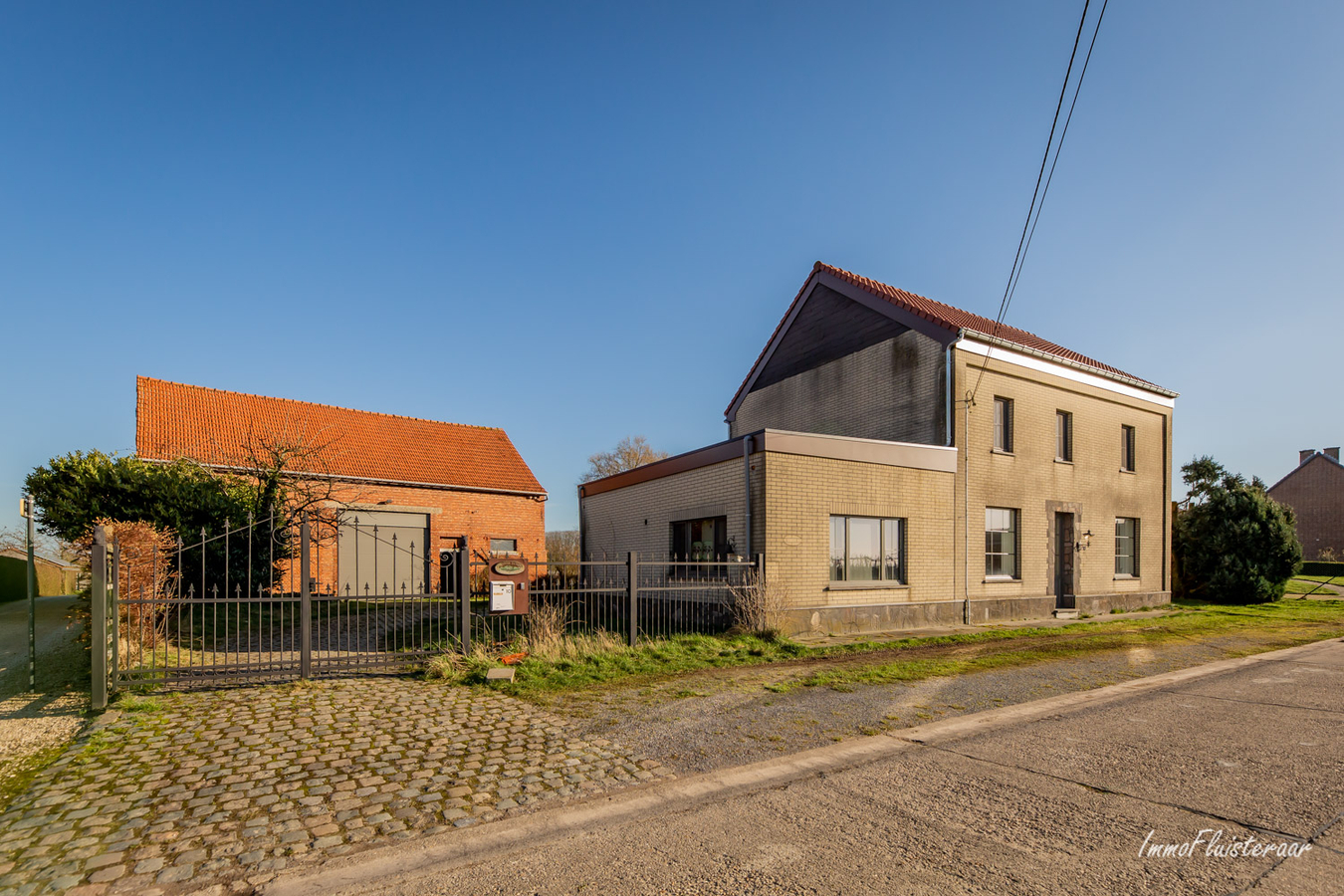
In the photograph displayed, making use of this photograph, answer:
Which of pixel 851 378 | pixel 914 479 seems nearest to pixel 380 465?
pixel 851 378

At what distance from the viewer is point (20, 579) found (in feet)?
93.2

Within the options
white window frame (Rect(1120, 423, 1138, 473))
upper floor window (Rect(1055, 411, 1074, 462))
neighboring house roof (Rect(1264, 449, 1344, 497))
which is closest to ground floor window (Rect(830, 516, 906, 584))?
upper floor window (Rect(1055, 411, 1074, 462))

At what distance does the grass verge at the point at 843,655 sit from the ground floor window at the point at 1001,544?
73.3 inches

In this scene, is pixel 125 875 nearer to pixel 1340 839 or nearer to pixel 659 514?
pixel 1340 839

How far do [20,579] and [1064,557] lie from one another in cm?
3801

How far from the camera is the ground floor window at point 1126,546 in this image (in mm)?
20219

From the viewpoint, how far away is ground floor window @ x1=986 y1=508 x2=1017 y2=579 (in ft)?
54.7

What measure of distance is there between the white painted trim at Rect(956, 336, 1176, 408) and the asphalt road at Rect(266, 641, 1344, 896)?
35.9 feet

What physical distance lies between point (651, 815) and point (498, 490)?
23.3 meters

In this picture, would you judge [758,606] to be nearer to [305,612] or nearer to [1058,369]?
[305,612]

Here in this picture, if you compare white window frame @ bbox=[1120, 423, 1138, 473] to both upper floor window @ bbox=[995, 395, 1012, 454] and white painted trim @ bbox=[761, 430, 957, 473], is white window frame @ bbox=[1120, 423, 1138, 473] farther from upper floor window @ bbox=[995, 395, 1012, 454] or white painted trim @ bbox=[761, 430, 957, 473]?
white painted trim @ bbox=[761, 430, 957, 473]

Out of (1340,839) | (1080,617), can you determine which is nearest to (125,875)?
(1340,839)

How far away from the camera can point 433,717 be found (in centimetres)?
700

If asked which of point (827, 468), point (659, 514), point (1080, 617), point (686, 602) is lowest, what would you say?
point (1080, 617)
